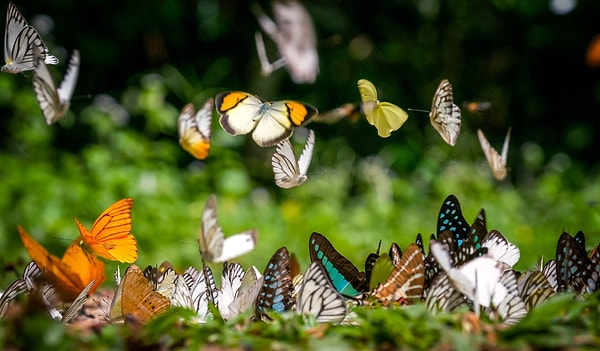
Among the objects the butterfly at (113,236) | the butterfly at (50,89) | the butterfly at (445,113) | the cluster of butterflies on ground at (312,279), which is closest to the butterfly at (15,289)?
the cluster of butterflies on ground at (312,279)

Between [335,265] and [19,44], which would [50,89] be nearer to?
[19,44]

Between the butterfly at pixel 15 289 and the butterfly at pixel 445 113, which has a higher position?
the butterfly at pixel 445 113

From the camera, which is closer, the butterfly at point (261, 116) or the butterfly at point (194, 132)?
the butterfly at point (261, 116)

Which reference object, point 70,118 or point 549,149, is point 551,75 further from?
point 70,118

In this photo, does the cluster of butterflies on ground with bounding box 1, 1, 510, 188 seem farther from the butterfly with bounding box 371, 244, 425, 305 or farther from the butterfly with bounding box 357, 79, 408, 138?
the butterfly with bounding box 371, 244, 425, 305

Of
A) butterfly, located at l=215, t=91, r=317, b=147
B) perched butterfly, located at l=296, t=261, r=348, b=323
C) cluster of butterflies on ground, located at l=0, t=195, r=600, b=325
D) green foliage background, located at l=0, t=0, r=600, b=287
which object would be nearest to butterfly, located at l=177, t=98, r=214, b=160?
butterfly, located at l=215, t=91, r=317, b=147

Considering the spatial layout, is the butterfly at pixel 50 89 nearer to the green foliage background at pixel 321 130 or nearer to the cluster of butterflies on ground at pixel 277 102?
the cluster of butterflies on ground at pixel 277 102

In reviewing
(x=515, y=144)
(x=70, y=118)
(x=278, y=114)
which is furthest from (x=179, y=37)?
(x=278, y=114)
